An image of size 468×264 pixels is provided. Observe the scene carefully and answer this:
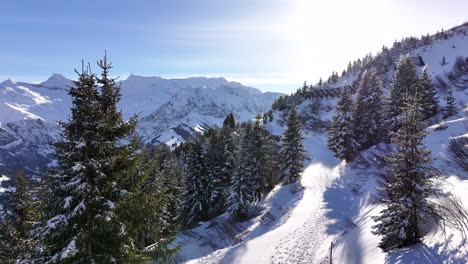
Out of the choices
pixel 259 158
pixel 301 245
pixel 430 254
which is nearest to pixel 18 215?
→ pixel 301 245

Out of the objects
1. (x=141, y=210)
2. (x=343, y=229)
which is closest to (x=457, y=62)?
(x=343, y=229)

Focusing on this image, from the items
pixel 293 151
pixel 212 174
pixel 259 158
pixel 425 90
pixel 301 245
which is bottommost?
pixel 301 245

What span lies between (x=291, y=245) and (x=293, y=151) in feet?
64.5

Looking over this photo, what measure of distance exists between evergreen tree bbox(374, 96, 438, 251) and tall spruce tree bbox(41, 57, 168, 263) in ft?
34.5

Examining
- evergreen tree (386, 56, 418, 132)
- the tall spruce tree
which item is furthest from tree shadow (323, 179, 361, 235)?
the tall spruce tree

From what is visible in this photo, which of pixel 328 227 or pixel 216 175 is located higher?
pixel 216 175

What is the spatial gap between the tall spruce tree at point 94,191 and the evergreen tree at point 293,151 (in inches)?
1117

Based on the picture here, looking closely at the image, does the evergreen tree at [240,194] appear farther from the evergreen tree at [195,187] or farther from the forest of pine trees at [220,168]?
the evergreen tree at [195,187]

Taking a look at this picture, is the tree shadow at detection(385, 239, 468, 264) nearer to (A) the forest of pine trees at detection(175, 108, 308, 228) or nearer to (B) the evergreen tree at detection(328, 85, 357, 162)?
(A) the forest of pine trees at detection(175, 108, 308, 228)

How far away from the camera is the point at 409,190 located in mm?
12359

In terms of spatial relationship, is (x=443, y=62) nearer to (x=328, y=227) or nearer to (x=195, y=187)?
(x=328, y=227)

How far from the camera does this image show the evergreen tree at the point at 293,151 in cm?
3672

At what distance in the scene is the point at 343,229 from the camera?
21422mm

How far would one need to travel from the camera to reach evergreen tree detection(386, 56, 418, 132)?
114ft
